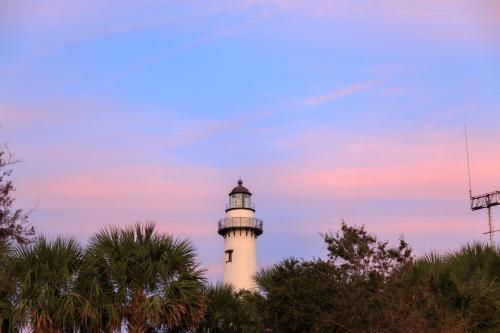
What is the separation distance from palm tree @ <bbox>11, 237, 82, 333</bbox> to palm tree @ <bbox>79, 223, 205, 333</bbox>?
58 cm

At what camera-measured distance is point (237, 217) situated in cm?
A: 5541

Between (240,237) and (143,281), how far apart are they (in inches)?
1248

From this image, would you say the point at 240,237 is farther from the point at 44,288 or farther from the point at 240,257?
the point at 44,288

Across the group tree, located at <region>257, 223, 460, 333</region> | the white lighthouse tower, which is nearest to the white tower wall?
the white lighthouse tower

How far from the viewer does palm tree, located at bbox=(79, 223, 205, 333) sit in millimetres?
24281

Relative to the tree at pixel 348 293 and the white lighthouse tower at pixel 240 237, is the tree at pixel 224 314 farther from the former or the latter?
the white lighthouse tower at pixel 240 237

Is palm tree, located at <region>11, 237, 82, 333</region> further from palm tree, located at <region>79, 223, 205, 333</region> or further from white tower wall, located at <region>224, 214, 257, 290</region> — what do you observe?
white tower wall, located at <region>224, 214, 257, 290</region>

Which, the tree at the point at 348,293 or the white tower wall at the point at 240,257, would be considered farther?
the white tower wall at the point at 240,257

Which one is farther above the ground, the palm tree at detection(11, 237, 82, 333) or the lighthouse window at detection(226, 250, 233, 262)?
the lighthouse window at detection(226, 250, 233, 262)

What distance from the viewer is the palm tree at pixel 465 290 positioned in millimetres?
22875

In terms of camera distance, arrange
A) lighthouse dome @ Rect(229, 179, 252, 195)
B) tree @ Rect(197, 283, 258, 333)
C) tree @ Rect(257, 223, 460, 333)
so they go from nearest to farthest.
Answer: tree @ Rect(257, 223, 460, 333)
tree @ Rect(197, 283, 258, 333)
lighthouse dome @ Rect(229, 179, 252, 195)

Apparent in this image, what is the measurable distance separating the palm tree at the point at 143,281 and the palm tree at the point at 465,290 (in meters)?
6.94

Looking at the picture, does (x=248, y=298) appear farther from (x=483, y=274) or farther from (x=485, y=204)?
(x=485, y=204)

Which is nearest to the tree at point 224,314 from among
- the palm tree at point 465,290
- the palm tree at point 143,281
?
the palm tree at point 143,281
